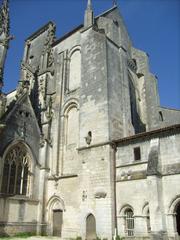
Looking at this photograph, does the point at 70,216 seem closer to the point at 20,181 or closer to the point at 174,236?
the point at 20,181

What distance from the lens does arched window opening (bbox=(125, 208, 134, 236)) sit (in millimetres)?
13070

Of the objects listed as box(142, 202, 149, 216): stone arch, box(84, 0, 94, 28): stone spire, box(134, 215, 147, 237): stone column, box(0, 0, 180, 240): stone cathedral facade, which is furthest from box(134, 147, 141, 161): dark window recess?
box(84, 0, 94, 28): stone spire

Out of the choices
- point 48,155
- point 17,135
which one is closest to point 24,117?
point 17,135

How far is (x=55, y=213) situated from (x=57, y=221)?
503 mm

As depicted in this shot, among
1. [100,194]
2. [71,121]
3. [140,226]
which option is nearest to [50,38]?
[71,121]

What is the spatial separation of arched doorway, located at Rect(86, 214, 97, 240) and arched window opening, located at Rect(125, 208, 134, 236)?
1751mm

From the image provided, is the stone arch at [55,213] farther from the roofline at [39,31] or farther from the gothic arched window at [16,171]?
the roofline at [39,31]

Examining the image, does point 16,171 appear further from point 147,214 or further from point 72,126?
point 147,214

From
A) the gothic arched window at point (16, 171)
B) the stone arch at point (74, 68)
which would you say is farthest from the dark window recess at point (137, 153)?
the stone arch at point (74, 68)

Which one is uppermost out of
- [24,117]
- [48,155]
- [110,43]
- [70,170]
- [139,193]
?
[110,43]

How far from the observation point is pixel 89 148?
15438 millimetres

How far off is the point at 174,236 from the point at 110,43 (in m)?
12.9

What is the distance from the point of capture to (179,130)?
42.1ft

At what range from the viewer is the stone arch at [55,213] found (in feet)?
52.3
